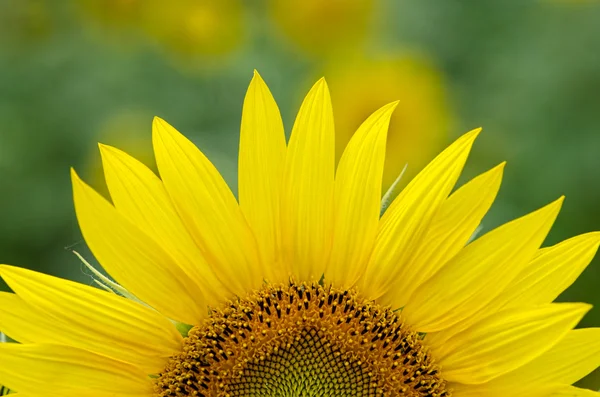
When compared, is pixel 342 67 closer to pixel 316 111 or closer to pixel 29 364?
pixel 316 111

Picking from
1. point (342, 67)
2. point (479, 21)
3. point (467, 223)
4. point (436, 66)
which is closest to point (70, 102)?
point (342, 67)

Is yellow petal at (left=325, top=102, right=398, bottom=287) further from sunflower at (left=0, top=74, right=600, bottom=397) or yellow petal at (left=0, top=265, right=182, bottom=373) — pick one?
yellow petal at (left=0, top=265, right=182, bottom=373)

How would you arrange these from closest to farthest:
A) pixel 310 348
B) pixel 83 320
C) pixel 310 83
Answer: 1. pixel 83 320
2. pixel 310 348
3. pixel 310 83

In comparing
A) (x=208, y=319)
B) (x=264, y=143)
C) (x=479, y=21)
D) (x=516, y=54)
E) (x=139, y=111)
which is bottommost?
(x=208, y=319)

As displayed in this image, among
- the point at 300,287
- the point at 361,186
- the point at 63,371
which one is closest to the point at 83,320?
the point at 63,371

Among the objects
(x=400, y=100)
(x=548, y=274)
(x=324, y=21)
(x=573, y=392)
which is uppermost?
(x=324, y=21)

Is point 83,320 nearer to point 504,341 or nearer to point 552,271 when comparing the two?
point 504,341
